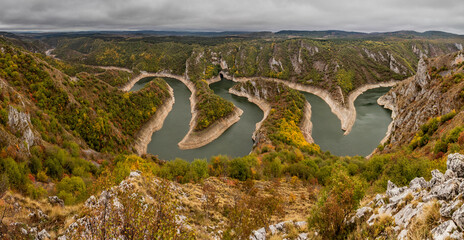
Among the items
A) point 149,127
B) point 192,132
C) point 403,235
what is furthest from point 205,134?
point 403,235

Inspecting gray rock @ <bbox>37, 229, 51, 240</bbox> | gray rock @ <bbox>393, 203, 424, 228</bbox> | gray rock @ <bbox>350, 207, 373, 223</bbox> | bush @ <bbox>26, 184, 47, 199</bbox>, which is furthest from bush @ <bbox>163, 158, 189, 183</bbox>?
gray rock @ <bbox>393, 203, 424, 228</bbox>

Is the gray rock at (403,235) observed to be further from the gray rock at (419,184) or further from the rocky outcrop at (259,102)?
the rocky outcrop at (259,102)

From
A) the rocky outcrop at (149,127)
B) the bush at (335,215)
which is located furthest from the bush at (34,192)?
the rocky outcrop at (149,127)

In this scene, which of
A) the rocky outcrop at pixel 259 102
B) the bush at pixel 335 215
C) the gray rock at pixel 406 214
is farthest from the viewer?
the rocky outcrop at pixel 259 102

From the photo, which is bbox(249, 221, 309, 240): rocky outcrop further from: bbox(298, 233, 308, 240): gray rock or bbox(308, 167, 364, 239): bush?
bbox(308, 167, 364, 239): bush

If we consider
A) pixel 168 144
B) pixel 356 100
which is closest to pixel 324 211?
pixel 168 144

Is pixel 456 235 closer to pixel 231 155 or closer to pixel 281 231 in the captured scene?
pixel 281 231
